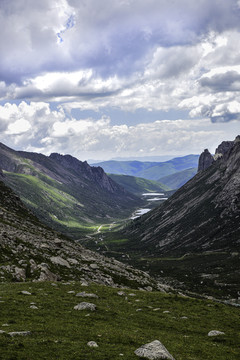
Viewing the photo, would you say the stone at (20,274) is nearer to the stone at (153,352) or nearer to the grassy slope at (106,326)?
the grassy slope at (106,326)

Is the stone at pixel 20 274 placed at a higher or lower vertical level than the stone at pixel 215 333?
higher

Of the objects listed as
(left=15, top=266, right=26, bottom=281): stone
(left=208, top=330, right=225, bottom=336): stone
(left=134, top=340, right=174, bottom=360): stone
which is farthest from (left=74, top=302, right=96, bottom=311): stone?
(left=15, top=266, right=26, bottom=281): stone

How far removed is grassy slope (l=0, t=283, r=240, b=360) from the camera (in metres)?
20.5

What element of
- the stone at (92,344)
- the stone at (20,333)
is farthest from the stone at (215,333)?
the stone at (20,333)

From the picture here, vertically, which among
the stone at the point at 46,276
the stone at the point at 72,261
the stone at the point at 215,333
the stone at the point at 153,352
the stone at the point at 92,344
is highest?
the stone at the point at 92,344

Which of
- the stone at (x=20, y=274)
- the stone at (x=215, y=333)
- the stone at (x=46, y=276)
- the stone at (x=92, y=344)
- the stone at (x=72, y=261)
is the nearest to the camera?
the stone at (x=92, y=344)

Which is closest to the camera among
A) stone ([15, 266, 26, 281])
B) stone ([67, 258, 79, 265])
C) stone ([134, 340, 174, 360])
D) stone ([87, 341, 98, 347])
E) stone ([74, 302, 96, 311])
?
stone ([134, 340, 174, 360])

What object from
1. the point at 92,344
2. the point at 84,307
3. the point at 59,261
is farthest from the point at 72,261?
the point at 92,344

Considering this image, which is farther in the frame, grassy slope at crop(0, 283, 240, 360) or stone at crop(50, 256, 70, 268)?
stone at crop(50, 256, 70, 268)

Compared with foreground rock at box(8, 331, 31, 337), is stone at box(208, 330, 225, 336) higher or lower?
lower

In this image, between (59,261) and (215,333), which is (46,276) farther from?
(215,333)

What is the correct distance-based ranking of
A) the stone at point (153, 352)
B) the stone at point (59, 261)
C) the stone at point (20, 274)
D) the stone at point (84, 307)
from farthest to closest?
the stone at point (59, 261)
the stone at point (20, 274)
the stone at point (84, 307)
the stone at point (153, 352)

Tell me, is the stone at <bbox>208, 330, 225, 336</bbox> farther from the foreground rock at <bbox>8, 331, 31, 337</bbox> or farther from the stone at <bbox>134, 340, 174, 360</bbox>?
the foreground rock at <bbox>8, 331, 31, 337</bbox>

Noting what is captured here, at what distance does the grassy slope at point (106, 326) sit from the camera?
20547 mm
